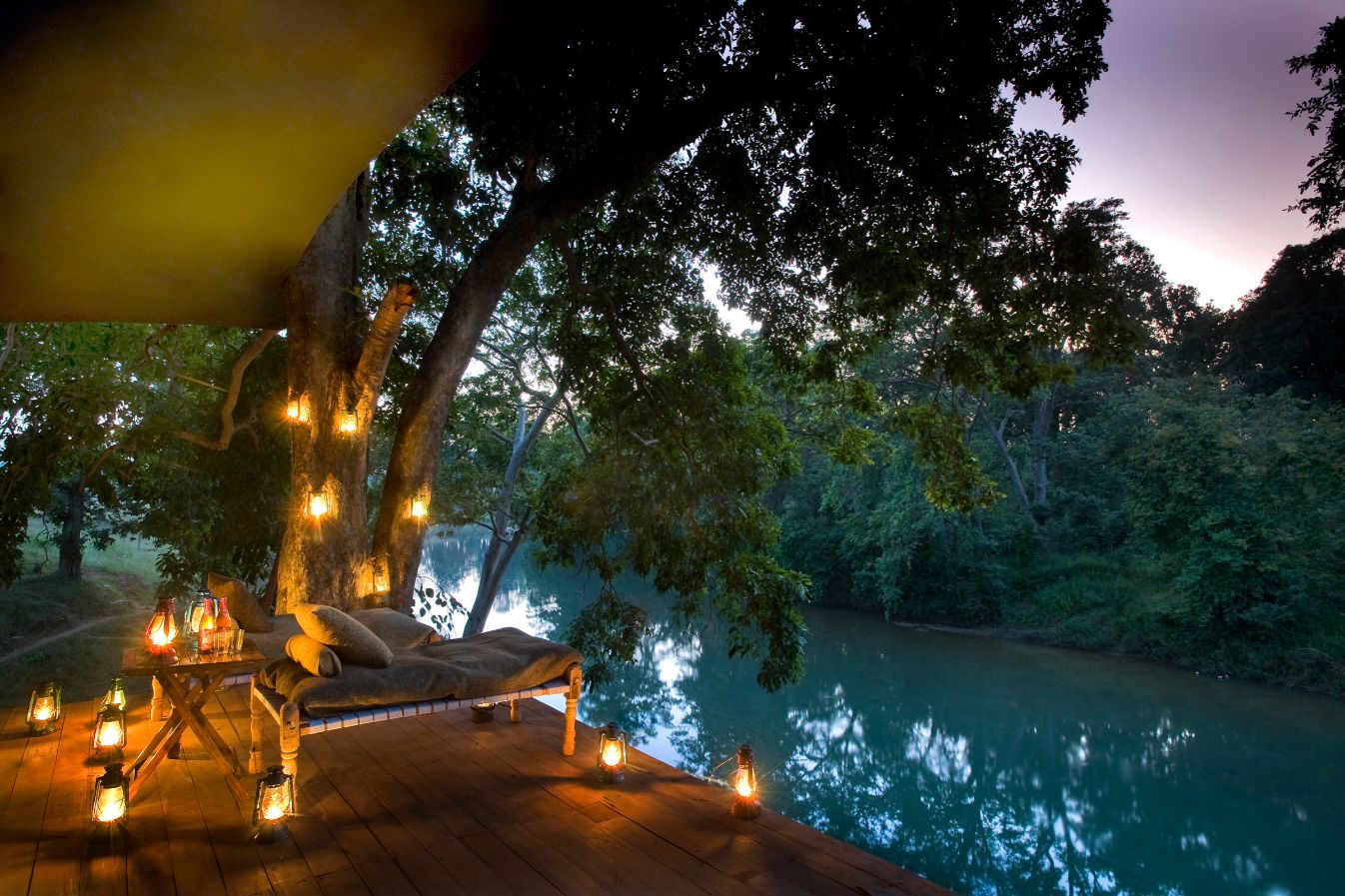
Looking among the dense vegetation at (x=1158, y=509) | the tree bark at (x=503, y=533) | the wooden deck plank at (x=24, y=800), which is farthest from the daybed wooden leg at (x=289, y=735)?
the dense vegetation at (x=1158, y=509)

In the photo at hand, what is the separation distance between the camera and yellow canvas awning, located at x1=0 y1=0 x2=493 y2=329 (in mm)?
1754

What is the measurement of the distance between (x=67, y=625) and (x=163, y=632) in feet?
32.4

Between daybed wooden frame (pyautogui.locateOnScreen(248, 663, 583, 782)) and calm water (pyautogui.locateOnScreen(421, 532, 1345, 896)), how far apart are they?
8.64 feet

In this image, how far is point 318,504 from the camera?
3.89 meters

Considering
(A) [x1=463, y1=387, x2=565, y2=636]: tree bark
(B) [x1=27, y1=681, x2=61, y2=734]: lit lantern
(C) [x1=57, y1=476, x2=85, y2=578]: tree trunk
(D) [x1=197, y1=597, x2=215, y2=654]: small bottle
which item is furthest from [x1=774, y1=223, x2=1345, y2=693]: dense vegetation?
(C) [x1=57, y1=476, x2=85, y2=578]: tree trunk

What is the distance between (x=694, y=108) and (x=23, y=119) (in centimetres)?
281

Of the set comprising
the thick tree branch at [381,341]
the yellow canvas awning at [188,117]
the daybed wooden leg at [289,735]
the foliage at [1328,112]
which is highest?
the foliage at [1328,112]

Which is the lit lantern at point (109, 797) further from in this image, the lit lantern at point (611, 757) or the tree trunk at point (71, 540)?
the tree trunk at point (71, 540)

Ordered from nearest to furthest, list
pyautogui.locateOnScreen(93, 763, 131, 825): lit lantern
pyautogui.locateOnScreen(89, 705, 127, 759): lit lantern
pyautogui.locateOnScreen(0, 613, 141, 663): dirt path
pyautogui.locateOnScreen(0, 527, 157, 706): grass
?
pyautogui.locateOnScreen(93, 763, 131, 825): lit lantern, pyautogui.locateOnScreen(89, 705, 127, 759): lit lantern, pyautogui.locateOnScreen(0, 527, 157, 706): grass, pyautogui.locateOnScreen(0, 613, 141, 663): dirt path

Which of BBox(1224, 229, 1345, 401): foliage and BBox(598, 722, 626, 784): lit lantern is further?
BBox(1224, 229, 1345, 401): foliage

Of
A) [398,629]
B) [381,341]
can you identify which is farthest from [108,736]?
[381,341]

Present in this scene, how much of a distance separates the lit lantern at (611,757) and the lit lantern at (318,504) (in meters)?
2.02

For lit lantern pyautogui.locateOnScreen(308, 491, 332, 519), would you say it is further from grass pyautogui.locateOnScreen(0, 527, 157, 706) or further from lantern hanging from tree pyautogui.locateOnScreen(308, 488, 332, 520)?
grass pyautogui.locateOnScreen(0, 527, 157, 706)

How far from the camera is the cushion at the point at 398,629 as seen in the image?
327 cm
